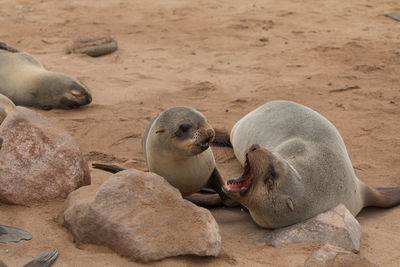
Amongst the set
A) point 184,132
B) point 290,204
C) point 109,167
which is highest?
point 184,132

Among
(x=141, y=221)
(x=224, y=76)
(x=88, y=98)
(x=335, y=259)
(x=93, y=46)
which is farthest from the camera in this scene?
(x=93, y=46)

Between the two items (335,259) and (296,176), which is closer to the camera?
(335,259)

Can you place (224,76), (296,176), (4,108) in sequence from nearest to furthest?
(296,176)
(4,108)
(224,76)

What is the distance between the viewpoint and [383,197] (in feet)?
13.6

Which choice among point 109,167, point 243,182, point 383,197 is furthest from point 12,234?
point 383,197

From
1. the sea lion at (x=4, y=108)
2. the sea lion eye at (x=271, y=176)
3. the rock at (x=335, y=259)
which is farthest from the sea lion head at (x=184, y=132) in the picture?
the sea lion at (x=4, y=108)

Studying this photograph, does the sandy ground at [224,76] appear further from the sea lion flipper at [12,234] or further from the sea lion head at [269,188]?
the sea lion head at [269,188]

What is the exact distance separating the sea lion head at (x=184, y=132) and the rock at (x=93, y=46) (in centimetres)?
484

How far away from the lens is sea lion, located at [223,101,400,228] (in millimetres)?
3484

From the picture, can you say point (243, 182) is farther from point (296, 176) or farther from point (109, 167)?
point (109, 167)

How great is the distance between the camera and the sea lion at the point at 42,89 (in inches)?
248

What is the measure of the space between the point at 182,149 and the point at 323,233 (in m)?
1.02

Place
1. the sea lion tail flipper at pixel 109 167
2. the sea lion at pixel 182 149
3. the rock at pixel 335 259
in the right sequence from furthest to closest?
1. the sea lion tail flipper at pixel 109 167
2. the sea lion at pixel 182 149
3. the rock at pixel 335 259

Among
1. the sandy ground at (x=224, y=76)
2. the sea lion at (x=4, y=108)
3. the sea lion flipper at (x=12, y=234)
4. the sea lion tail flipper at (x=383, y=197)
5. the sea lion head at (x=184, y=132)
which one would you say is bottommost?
the sandy ground at (x=224, y=76)
